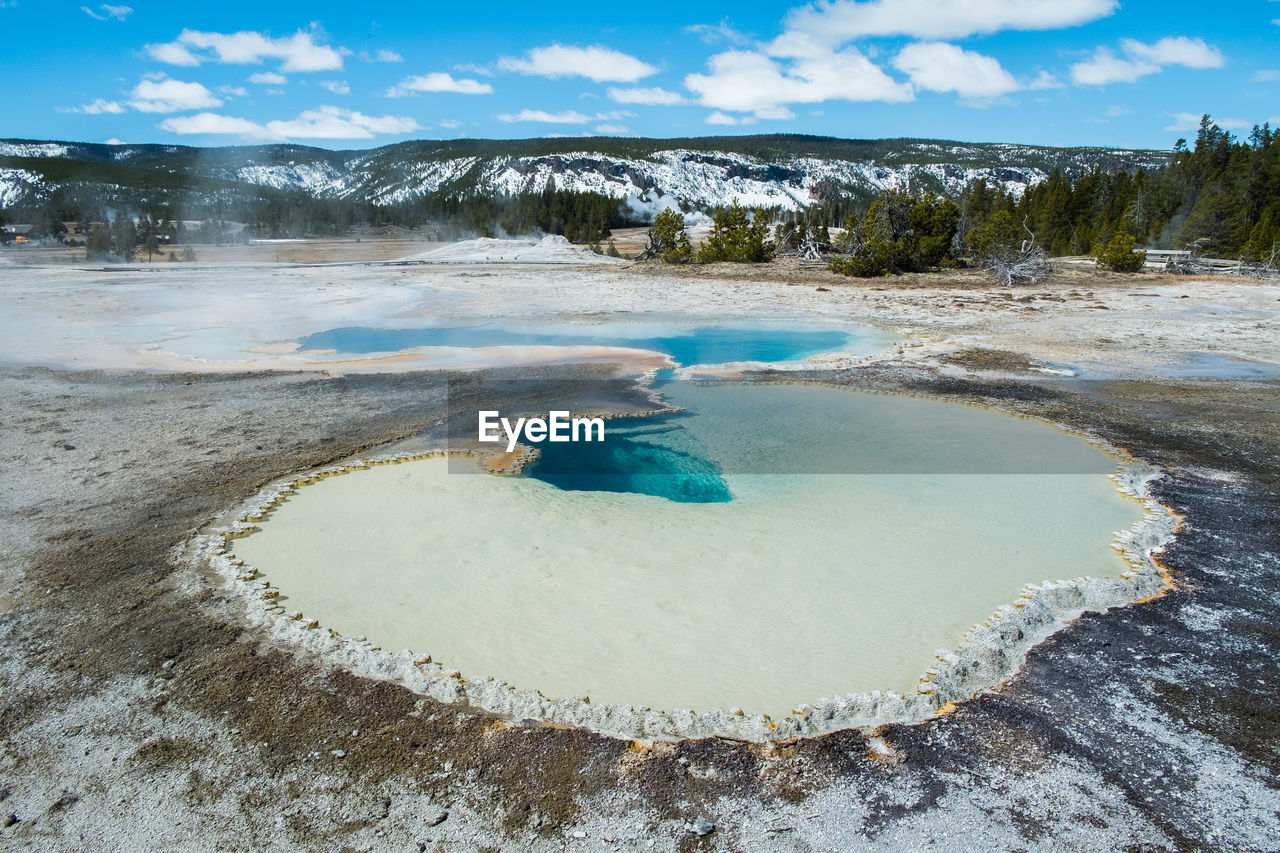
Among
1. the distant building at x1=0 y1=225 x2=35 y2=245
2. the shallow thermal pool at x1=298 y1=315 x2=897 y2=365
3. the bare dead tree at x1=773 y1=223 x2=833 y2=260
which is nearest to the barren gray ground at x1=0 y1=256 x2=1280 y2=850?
the shallow thermal pool at x1=298 y1=315 x2=897 y2=365

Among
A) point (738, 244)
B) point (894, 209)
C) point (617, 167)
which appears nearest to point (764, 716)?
point (894, 209)

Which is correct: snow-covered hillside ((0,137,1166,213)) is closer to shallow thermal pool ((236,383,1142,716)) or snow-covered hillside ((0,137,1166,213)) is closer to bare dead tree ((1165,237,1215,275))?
bare dead tree ((1165,237,1215,275))

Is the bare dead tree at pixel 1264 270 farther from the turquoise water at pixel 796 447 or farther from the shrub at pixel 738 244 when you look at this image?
the turquoise water at pixel 796 447

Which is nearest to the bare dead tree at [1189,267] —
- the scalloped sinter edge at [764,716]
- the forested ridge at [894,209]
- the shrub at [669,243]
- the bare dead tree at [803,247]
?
the forested ridge at [894,209]

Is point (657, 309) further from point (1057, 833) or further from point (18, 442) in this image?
point (1057, 833)

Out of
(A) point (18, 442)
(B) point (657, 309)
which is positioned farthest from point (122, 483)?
(B) point (657, 309)

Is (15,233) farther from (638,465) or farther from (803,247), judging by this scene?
(638,465)

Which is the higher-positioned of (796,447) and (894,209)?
(894,209)
